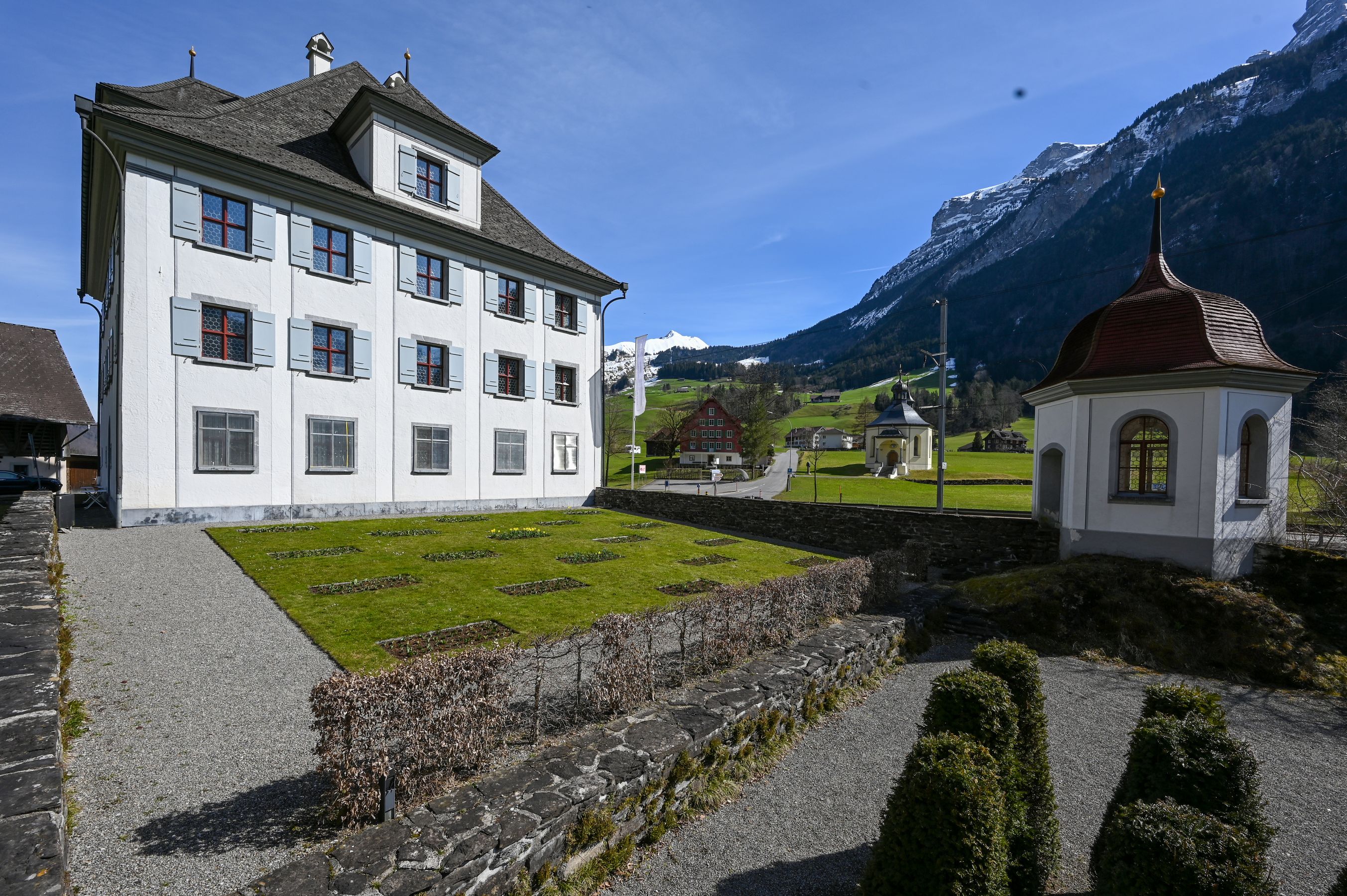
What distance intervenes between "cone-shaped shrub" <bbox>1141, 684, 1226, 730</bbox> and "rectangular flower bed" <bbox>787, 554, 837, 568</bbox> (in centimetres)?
1107

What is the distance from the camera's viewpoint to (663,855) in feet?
15.9

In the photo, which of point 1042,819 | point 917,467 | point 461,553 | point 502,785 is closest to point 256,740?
point 502,785

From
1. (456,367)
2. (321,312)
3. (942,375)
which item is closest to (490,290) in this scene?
(456,367)

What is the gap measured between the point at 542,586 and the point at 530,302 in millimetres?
18284

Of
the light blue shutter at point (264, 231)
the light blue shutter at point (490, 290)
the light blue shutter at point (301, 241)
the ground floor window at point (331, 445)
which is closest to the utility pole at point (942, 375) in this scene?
the light blue shutter at point (490, 290)

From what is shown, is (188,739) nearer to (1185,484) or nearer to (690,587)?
(690,587)

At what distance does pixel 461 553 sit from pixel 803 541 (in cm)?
1169

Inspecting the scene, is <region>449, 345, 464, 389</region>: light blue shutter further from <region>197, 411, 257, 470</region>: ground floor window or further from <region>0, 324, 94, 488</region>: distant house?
<region>0, 324, 94, 488</region>: distant house

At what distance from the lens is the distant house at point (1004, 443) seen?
272 ft

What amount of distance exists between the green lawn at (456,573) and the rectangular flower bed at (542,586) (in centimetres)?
20

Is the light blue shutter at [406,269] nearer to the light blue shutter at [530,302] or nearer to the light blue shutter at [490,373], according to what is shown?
the light blue shutter at [490,373]

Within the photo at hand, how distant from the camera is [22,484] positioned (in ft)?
83.5

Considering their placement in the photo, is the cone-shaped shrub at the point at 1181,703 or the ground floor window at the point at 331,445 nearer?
the cone-shaped shrub at the point at 1181,703

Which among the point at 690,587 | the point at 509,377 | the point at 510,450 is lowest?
the point at 690,587
